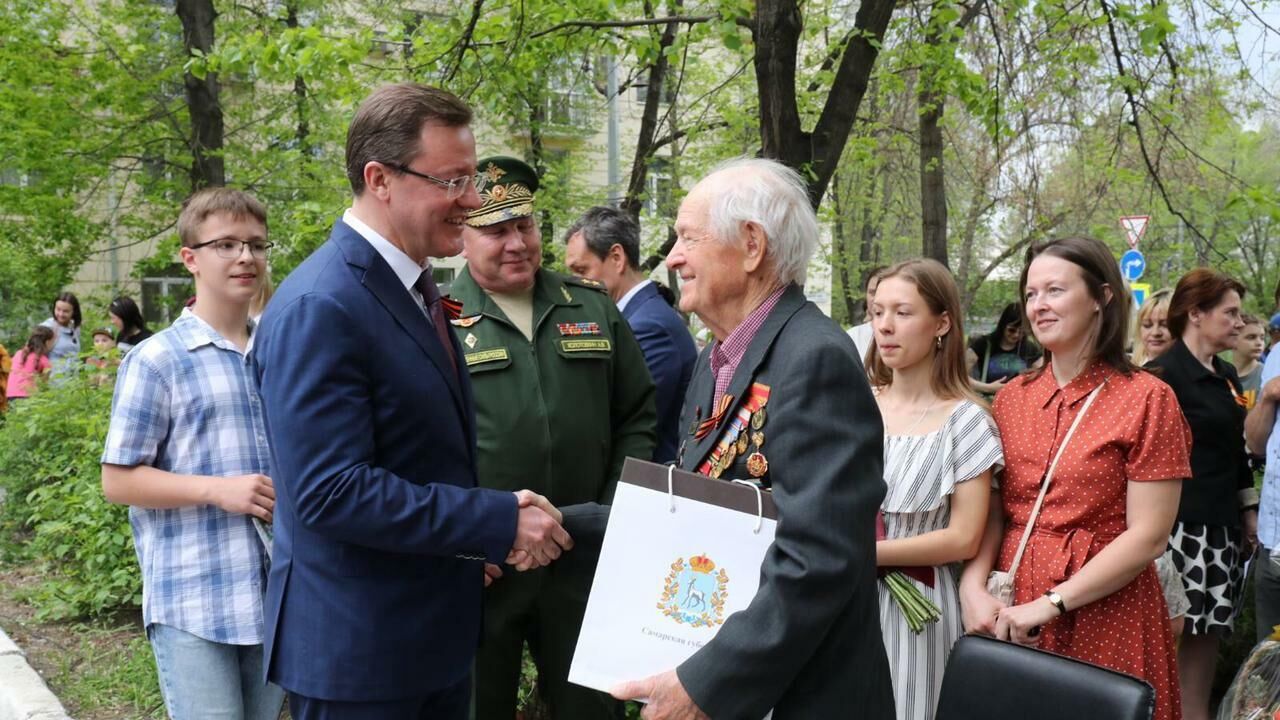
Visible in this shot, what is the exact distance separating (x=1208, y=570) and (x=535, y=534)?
330cm

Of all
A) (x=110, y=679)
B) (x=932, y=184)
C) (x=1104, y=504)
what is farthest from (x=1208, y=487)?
(x=932, y=184)

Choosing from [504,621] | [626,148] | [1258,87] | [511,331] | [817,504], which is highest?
[626,148]

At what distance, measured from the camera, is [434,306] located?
8.41 ft

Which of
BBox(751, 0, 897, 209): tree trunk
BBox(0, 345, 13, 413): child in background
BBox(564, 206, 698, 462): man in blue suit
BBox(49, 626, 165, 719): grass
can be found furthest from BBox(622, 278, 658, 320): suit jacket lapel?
BBox(0, 345, 13, 413): child in background

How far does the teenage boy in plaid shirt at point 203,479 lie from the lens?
9.22ft

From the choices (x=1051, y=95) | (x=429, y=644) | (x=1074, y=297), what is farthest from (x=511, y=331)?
(x=1051, y=95)

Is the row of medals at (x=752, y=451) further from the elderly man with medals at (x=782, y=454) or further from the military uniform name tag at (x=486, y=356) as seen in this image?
the military uniform name tag at (x=486, y=356)

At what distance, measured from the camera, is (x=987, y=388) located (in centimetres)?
533

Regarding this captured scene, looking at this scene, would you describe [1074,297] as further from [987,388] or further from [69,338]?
[69,338]

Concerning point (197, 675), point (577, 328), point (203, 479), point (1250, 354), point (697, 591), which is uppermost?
point (577, 328)

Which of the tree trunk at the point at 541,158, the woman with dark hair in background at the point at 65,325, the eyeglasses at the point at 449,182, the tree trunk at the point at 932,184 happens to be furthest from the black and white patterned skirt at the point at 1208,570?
the woman with dark hair in background at the point at 65,325

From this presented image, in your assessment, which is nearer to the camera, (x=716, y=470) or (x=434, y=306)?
(x=716, y=470)

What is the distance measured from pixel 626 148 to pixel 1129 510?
1890cm

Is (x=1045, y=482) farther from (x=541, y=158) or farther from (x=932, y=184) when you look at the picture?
(x=541, y=158)
